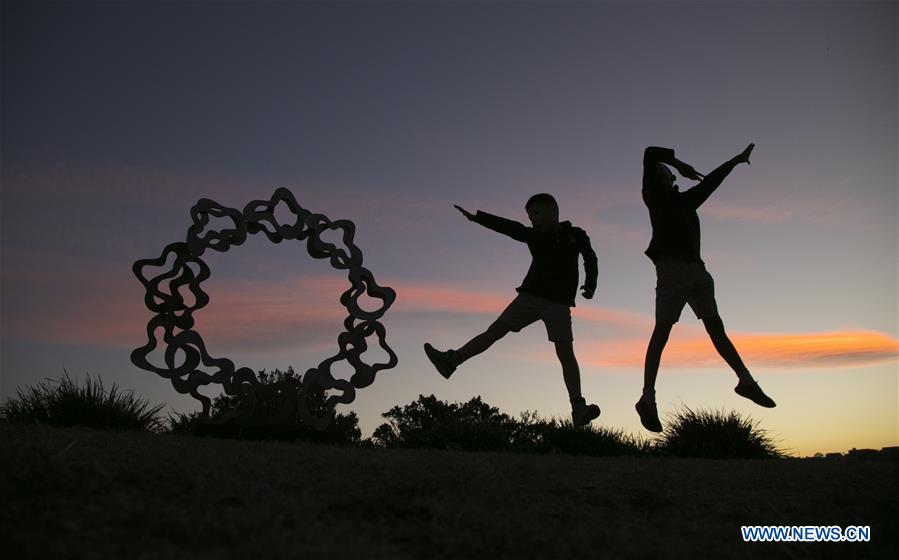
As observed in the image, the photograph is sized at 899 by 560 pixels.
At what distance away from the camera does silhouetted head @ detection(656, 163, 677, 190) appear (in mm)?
8844

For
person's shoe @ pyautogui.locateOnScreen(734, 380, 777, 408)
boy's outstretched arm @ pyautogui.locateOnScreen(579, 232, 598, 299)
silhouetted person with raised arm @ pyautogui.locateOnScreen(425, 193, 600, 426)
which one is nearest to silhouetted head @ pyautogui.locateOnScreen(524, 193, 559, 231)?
silhouetted person with raised arm @ pyautogui.locateOnScreen(425, 193, 600, 426)

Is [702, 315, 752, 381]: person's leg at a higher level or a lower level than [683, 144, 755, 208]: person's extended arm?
lower

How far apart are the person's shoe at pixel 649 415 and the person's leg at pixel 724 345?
943 mm

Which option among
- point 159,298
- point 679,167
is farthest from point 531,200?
point 159,298

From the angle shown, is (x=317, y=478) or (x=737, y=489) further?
(x=737, y=489)

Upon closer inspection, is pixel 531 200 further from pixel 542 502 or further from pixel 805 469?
pixel 542 502

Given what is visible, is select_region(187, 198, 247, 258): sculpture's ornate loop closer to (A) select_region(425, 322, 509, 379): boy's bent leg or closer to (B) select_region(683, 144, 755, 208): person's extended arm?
(A) select_region(425, 322, 509, 379): boy's bent leg

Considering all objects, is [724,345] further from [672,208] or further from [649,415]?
[672,208]

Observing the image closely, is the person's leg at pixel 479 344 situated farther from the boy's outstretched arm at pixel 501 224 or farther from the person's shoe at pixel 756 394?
the person's shoe at pixel 756 394

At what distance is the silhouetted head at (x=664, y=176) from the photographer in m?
8.84

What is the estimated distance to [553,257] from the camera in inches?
358

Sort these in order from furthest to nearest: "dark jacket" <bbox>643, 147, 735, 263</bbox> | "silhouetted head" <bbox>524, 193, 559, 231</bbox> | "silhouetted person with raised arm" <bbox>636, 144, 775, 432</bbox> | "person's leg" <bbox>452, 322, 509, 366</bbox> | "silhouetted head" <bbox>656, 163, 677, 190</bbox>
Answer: "silhouetted head" <bbox>524, 193, 559, 231</bbox>, "person's leg" <bbox>452, 322, 509, 366</bbox>, "silhouetted head" <bbox>656, 163, 677, 190</bbox>, "dark jacket" <bbox>643, 147, 735, 263</bbox>, "silhouetted person with raised arm" <bbox>636, 144, 775, 432</bbox>

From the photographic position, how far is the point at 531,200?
9.45 meters

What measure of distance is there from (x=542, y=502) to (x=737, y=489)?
6.67ft
